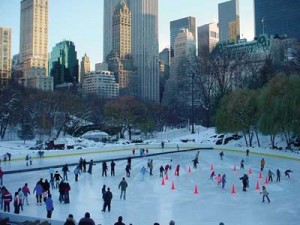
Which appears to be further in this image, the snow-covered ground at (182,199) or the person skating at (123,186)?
the person skating at (123,186)

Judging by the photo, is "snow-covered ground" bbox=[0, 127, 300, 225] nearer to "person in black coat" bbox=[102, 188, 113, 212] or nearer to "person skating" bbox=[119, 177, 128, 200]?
"person in black coat" bbox=[102, 188, 113, 212]

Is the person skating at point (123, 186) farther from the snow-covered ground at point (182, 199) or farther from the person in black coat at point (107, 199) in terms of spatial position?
the person in black coat at point (107, 199)

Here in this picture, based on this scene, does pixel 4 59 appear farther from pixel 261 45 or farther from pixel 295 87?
pixel 295 87

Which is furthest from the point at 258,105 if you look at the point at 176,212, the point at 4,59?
the point at 4,59

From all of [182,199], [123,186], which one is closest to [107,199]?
[123,186]

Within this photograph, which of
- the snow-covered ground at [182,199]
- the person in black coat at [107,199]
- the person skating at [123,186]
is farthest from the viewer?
the person skating at [123,186]

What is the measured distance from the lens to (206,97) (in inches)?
3091

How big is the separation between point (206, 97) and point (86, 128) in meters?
23.5

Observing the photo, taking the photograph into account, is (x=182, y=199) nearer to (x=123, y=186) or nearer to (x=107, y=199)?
(x=123, y=186)

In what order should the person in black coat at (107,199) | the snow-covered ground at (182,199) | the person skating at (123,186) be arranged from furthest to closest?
the person skating at (123,186)
the person in black coat at (107,199)
the snow-covered ground at (182,199)

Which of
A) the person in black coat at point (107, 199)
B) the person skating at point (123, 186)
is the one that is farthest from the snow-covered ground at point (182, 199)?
the person skating at point (123, 186)

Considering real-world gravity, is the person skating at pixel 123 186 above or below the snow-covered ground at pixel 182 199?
above

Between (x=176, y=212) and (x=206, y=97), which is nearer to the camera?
(x=176, y=212)

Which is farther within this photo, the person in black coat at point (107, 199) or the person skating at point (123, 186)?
the person skating at point (123, 186)
